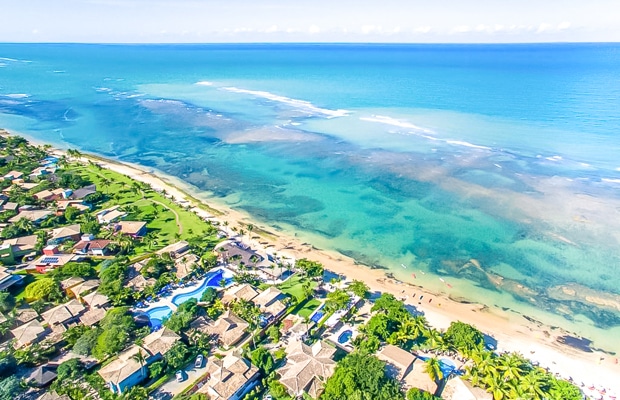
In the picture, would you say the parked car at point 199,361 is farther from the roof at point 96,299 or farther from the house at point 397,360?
the house at point 397,360

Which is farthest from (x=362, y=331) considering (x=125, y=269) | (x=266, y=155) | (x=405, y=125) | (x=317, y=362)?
(x=405, y=125)

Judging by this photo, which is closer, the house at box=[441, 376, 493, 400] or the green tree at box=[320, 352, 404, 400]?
the green tree at box=[320, 352, 404, 400]

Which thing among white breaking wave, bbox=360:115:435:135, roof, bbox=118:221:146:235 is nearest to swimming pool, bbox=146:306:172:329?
roof, bbox=118:221:146:235

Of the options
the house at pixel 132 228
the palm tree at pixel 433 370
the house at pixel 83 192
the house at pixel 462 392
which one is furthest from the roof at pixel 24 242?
the house at pixel 462 392

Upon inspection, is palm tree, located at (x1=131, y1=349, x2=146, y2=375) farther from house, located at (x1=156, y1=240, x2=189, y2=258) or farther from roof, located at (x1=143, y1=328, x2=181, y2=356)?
house, located at (x1=156, y1=240, x2=189, y2=258)

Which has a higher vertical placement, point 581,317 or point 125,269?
point 125,269

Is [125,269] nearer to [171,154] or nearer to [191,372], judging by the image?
[191,372]
